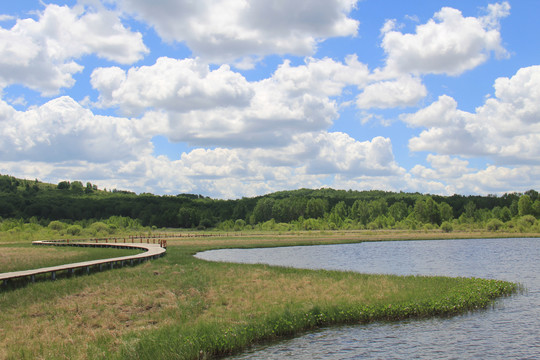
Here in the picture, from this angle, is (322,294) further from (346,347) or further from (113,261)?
(113,261)

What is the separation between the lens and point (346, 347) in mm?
20062

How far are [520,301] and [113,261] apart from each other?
3530cm

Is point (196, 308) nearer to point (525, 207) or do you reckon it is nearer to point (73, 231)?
point (73, 231)

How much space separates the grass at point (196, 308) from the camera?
18938mm

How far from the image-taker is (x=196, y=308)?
85.7ft

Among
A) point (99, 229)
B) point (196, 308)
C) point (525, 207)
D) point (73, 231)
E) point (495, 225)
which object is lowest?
point (196, 308)

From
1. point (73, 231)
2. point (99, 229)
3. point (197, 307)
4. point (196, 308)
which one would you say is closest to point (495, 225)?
point (99, 229)

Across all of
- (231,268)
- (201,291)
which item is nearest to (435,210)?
(231,268)

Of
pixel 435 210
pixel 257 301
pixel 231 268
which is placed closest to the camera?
pixel 257 301

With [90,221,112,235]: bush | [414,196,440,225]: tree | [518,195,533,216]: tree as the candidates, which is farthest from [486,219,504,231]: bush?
[90,221,112,235]: bush

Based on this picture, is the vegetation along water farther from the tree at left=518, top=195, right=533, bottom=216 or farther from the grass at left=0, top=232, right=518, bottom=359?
the tree at left=518, top=195, right=533, bottom=216

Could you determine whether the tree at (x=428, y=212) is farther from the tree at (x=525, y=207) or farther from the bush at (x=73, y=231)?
the bush at (x=73, y=231)

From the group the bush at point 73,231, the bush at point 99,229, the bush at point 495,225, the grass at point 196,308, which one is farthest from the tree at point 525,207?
the grass at point 196,308

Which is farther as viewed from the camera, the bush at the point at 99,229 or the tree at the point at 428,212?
the tree at the point at 428,212
